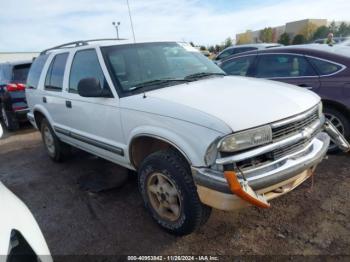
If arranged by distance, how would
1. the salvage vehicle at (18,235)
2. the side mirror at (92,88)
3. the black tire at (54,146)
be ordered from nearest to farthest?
the salvage vehicle at (18,235)
the side mirror at (92,88)
the black tire at (54,146)

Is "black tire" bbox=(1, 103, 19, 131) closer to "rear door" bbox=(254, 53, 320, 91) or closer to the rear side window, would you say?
the rear side window

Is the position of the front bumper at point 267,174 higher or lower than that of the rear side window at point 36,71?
lower

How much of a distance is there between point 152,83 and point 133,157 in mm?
829

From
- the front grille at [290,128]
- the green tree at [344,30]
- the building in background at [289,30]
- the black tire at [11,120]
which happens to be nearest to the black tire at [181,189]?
the front grille at [290,128]

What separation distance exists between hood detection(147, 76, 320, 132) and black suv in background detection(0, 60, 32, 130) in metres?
5.96

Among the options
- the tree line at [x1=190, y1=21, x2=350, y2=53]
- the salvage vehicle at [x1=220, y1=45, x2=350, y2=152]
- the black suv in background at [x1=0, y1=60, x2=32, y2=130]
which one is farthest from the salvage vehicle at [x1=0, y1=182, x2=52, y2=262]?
the tree line at [x1=190, y1=21, x2=350, y2=53]

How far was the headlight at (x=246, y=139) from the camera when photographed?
231cm

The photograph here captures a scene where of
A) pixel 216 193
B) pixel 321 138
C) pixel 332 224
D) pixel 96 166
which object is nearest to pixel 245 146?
pixel 216 193

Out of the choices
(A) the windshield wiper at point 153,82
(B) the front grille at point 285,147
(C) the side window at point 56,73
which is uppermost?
(C) the side window at point 56,73

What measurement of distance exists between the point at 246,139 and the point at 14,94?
7129mm

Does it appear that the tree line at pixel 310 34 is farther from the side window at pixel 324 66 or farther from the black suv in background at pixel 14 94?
the side window at pixel 324 66

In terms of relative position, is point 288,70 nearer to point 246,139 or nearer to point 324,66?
point 324,66

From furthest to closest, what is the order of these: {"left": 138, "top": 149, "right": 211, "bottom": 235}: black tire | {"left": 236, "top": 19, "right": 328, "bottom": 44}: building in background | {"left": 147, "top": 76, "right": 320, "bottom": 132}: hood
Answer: {"left": 236, "top": 19, "right": 328, "bottom": 44}: building in background
{"left": 138, "top": 149, "right": 211, "bottom": 235}: black tire
{"left": 147, "top": 76, "right": 320, "bottom": 132}: hood

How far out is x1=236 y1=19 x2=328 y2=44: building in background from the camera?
53638mm
